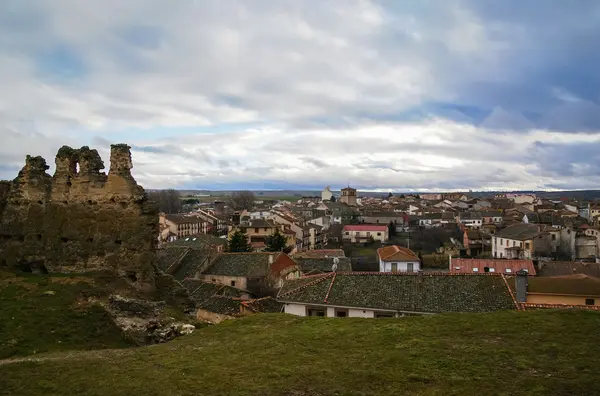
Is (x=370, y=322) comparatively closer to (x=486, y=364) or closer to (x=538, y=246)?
(x=486, y=364)

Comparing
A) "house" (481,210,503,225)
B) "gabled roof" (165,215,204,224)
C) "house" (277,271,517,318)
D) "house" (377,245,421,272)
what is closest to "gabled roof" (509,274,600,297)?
"house" (277,271,517,318)

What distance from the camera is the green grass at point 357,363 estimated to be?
28.9 feet

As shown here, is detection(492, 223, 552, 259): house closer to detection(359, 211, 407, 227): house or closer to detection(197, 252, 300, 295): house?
detection(359, 211, 407, 227): house

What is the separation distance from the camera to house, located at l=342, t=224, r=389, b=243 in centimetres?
8588

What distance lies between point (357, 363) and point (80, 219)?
1419cm

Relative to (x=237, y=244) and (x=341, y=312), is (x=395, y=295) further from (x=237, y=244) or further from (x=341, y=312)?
(x=237, y=244)

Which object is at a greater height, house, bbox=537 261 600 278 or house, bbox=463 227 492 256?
house, bbox=537 261 600 278

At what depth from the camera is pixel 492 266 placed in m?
42.0

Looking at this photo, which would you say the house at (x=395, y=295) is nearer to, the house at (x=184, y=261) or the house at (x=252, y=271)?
the house at (x=252, y=271)

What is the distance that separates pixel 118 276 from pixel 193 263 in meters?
23.9

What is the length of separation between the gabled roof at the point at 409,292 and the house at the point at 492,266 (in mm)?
16263

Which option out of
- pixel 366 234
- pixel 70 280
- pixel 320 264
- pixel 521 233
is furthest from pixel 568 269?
pixel 366 234

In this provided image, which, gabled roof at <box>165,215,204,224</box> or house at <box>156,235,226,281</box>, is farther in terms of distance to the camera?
gabled roof at <box>165,215,204,224</box>

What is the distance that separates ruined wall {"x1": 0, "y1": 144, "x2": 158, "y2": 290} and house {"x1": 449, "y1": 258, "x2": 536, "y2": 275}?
3078 centimetres
